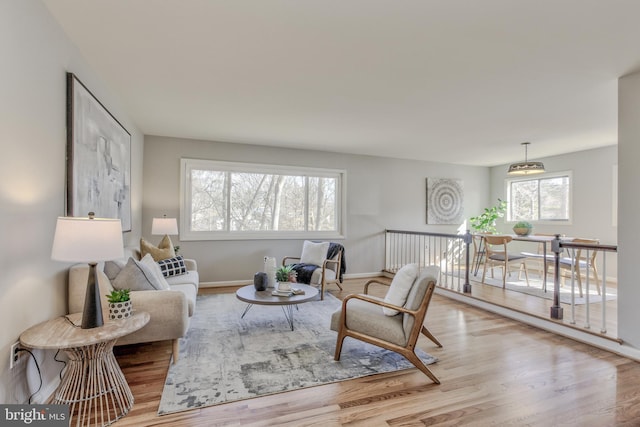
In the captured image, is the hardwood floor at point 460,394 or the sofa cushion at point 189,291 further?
→ the sofa cushion at point 189,291

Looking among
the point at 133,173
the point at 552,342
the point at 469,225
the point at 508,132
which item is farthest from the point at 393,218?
the point at 133,173

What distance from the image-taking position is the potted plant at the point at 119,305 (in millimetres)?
2070

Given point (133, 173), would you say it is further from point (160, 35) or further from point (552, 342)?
point (552, 342)

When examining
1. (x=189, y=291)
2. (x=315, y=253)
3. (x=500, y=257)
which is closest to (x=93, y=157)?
(x=189, y=291)

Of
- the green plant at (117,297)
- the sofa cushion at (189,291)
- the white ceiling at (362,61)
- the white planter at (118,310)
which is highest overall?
the white ceiling at (362,61)

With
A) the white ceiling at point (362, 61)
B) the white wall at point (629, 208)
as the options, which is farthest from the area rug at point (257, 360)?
the white ceiling at point (362, 61)

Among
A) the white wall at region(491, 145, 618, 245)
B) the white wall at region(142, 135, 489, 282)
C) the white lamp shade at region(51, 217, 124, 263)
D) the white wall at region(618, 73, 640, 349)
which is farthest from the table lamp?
the white wall at region(491, 145, 618, 245)

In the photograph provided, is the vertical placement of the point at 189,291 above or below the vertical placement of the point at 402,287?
below

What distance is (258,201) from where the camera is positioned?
A: 18.3 ft

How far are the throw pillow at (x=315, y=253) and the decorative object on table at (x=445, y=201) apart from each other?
301cm

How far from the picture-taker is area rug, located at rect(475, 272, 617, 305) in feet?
14.2

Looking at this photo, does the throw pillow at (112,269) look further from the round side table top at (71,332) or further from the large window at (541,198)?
the large window at (541,198)

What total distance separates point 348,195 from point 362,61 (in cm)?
369

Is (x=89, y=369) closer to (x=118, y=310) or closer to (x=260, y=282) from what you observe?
(x=118, y=310)
